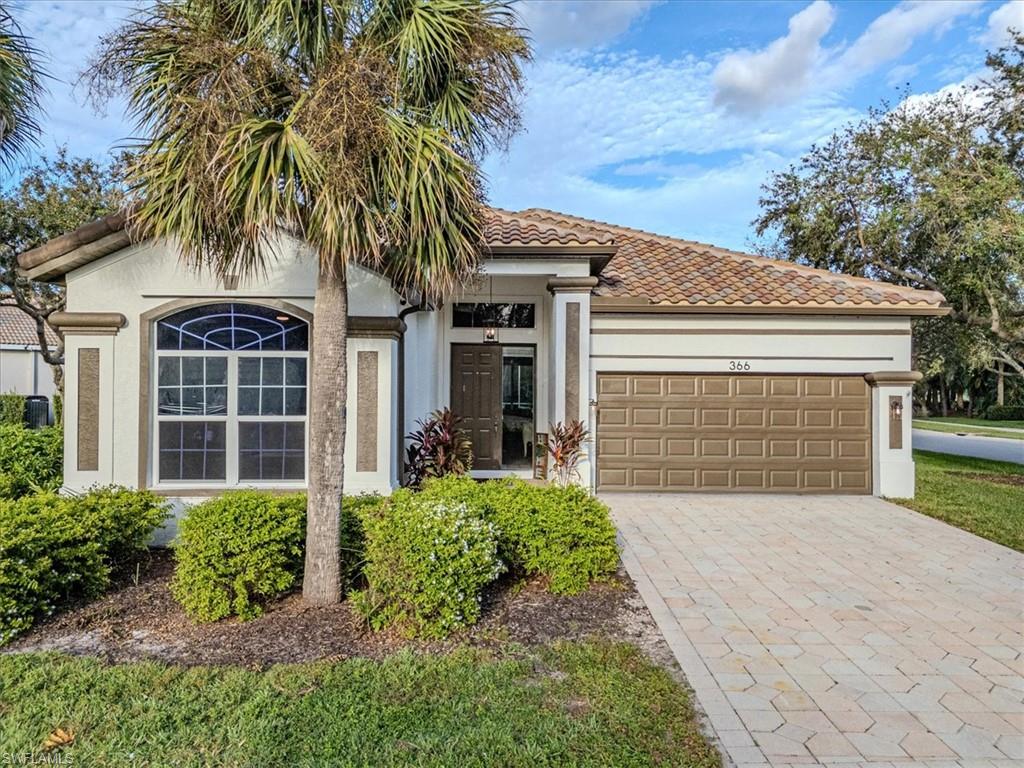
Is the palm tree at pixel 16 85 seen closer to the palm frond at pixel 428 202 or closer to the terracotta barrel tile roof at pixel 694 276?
the terracotta barrel tile roof at pixel 694 276

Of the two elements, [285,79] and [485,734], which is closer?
[485,734]

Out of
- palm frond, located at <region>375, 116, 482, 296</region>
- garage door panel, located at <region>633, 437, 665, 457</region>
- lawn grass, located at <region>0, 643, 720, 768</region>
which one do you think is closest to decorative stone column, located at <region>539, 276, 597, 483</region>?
garage door panel, located at <region>633, 437, 665, 457</region>

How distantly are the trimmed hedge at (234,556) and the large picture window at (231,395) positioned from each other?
247 centimetres

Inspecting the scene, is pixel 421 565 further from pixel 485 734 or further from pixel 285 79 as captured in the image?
pixel 285 79

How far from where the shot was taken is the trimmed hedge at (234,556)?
15.4ft

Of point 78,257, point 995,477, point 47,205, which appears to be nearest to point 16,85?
point 78,257

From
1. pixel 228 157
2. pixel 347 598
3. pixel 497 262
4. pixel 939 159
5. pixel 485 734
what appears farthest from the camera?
pixel 939 159

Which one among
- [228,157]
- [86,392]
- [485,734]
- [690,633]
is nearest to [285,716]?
[485,734]

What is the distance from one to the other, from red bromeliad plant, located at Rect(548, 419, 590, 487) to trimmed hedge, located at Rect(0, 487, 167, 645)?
578cm

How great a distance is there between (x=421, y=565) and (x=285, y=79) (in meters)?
4.18

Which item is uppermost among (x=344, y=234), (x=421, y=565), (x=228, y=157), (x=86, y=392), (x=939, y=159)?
(x=939, y=159)

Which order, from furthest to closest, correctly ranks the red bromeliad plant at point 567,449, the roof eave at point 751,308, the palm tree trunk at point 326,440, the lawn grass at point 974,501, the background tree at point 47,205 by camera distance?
the background tree at point 47,205, the roof eave at point 751,308, the red bromeliad plant at point 567,449, the lawn grass at point 974,501, the palm tree trunk at point 326,440

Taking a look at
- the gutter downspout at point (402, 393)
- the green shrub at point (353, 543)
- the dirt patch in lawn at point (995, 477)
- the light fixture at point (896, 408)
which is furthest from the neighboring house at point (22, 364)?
the dirt patch in lawn at point (995, 477)

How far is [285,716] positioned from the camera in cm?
340
